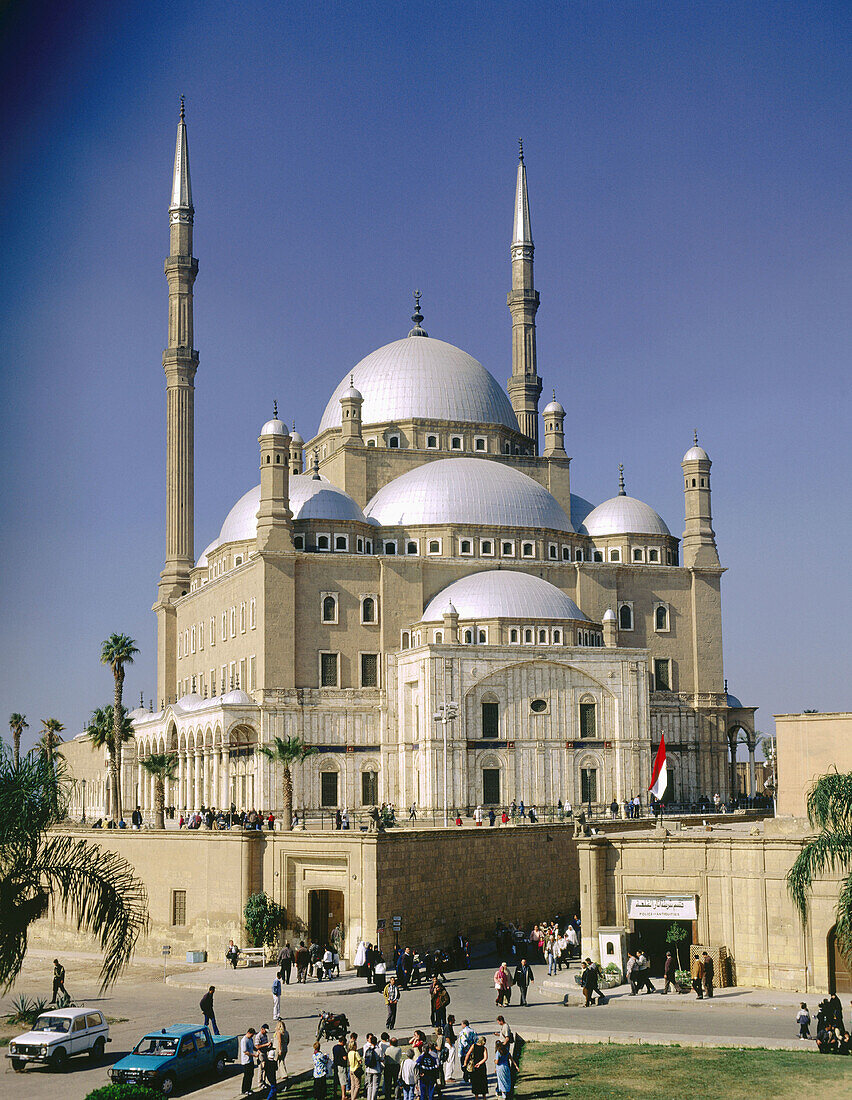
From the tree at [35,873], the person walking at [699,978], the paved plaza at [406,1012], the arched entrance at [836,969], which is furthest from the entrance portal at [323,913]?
the tree at [35,873]

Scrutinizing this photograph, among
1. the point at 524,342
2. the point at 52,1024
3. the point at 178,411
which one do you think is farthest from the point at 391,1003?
the point at 524,342

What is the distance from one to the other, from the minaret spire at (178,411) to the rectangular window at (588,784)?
24668mm

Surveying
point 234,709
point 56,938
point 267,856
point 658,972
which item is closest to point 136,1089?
point 658,972

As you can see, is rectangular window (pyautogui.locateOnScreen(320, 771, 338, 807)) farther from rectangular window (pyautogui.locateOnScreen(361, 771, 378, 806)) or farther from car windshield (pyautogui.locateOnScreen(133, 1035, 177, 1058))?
car windshield (pyautogui.locateOnScreen(133, 1035, 177, 1058))

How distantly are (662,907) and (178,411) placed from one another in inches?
1685

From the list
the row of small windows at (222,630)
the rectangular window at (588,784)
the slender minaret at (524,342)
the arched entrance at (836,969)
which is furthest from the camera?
the slender minaret at (524,342)

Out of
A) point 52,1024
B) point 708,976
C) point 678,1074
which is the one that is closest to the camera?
point 678,1074

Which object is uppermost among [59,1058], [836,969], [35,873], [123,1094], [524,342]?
[524,342]

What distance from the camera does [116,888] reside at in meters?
22.6

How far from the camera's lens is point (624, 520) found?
66688 millimetres

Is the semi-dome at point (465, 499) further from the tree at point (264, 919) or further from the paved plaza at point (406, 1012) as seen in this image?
the paved plaza at point (406, 1012)

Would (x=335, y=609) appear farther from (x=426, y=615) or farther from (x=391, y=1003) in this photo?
(x=391, y=1003)

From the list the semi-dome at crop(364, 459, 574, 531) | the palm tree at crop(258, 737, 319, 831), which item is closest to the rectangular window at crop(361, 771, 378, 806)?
the palm tree at crop(258, 737, 319, 831)

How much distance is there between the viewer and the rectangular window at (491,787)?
5431 cm
